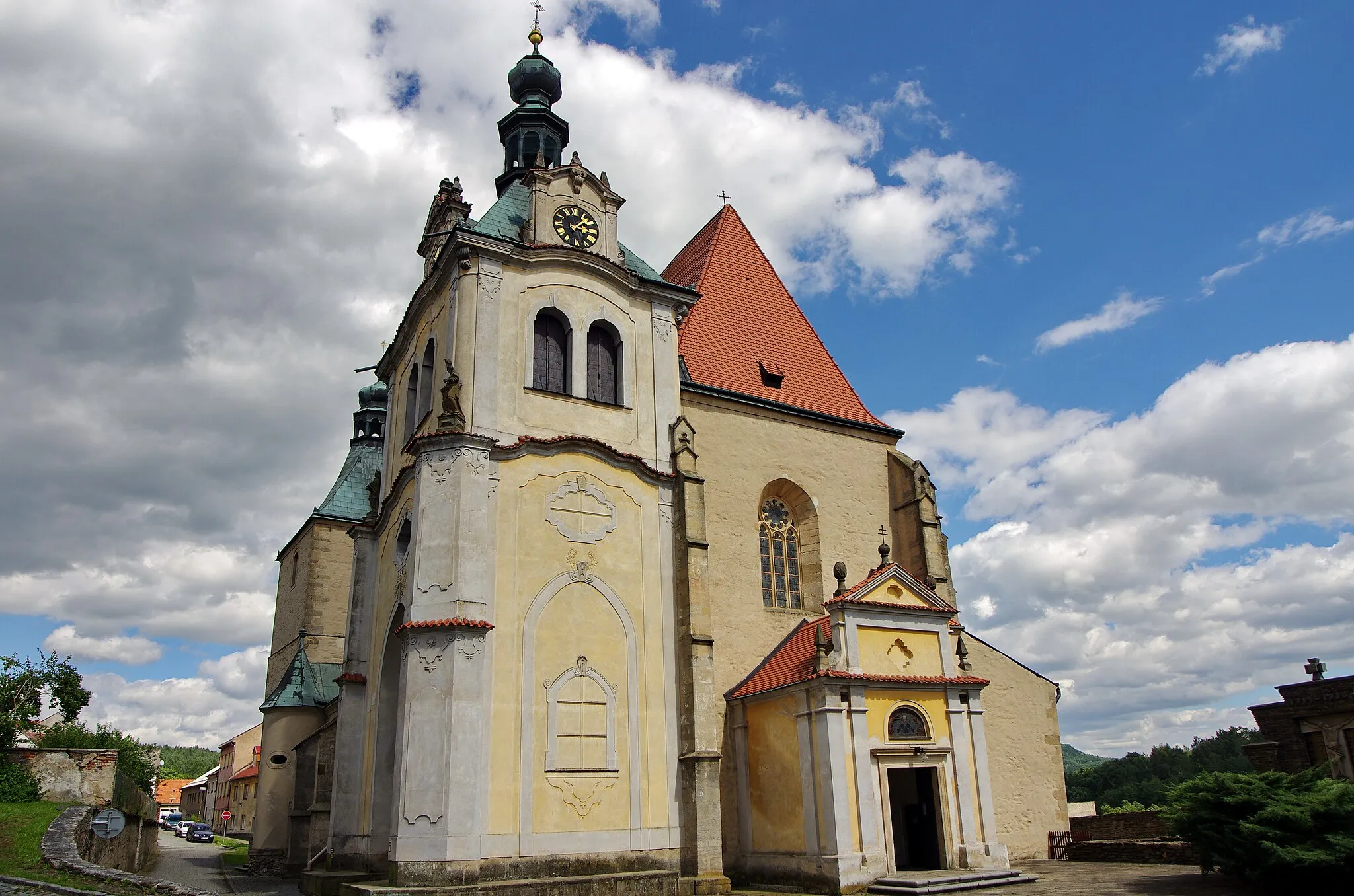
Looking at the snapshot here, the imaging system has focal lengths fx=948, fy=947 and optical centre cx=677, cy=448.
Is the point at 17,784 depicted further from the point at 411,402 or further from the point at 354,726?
the point at 411,402

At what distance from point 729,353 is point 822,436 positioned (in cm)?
290

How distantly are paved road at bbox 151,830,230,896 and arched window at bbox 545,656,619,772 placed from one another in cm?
679

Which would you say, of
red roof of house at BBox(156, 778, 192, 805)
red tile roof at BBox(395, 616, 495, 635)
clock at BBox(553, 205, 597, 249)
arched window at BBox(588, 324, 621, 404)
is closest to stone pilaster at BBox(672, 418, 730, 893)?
arched window at BBox(588, 324, 621, 404)

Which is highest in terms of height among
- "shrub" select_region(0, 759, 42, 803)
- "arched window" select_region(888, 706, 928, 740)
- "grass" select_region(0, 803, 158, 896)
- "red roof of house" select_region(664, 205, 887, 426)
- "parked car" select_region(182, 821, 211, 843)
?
"red roof of house" select_region(664, 205, 887, 426)

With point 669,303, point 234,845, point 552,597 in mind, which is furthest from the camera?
point 234,845

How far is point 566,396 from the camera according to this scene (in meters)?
17.8

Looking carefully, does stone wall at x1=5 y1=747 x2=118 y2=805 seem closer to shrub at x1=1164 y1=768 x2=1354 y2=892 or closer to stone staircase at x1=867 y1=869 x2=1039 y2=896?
stone staircase at x1=867 y1=869 x2=1039 y2=896

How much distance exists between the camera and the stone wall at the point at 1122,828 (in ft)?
65.5

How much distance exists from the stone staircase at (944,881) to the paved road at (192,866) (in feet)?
38.2

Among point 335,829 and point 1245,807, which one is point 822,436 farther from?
point 335,829

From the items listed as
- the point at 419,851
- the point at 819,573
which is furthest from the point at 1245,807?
the point at 419,851

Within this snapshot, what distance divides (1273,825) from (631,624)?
32.3 ft

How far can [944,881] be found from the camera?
14.7 metres

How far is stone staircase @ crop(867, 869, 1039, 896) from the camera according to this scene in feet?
47.5
